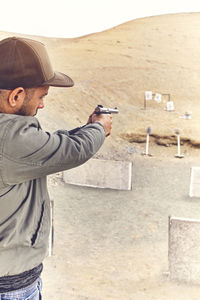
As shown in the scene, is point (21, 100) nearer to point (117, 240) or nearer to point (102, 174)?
point (117, 240)

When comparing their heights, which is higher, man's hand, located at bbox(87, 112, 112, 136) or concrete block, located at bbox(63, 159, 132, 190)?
man's hand, located at bbox(87, 112, 112, 136)

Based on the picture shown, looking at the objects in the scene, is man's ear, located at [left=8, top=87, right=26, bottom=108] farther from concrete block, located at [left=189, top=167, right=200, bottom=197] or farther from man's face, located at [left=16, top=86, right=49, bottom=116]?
concrete block, located at [left=189, top=167, right=200, bottom=197]

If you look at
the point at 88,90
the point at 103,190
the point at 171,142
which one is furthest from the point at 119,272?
the point at 88,90

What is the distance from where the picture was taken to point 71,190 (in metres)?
7.07

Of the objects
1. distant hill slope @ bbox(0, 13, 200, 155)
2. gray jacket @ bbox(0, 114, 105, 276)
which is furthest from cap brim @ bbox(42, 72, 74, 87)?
distant hill slope @ bbox(0, 13, 200, 155)

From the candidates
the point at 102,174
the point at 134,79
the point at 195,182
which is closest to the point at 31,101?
the point at 195,182

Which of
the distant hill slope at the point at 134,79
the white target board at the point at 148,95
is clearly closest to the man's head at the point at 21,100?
the distant hill slope at the point at 134,79

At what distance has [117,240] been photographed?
5129 mm

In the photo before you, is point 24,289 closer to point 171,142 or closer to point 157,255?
point 157,255

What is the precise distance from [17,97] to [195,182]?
5.47 meters

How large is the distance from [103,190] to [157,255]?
244 cm

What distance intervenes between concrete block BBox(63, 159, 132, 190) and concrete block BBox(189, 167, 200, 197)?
980 millimetres

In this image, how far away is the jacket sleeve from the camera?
1.19 m

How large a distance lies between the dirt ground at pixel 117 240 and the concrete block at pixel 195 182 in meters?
0.17
